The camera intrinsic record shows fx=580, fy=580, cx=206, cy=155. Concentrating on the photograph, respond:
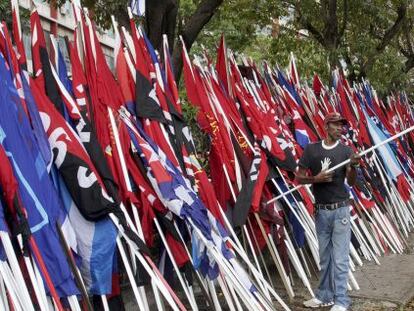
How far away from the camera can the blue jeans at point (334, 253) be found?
5465mm

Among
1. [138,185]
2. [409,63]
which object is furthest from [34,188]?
[409,63]

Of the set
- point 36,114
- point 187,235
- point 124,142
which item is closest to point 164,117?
point 124,142

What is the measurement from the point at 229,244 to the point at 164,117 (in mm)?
1332

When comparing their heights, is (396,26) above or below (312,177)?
above

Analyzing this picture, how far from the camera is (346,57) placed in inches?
568

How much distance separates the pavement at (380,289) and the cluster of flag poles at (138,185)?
0.47 feet

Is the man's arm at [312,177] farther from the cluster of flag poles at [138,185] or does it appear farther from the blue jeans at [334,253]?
the cluster of flag poles at [138,185]

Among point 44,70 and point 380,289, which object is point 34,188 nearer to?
point 44,70

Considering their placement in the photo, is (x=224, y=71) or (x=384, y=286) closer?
(x=384, y=286)

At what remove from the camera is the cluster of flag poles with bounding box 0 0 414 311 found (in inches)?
157

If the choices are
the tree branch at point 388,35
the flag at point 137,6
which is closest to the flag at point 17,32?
the flag at point 137,6

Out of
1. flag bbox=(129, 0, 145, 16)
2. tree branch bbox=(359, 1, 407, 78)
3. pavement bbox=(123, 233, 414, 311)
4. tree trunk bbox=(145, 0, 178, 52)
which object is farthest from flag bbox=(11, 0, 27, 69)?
tree branch bbox=(359, 1, 407, 78)

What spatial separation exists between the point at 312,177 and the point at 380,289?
69.4 inches

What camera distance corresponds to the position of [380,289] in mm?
6375
